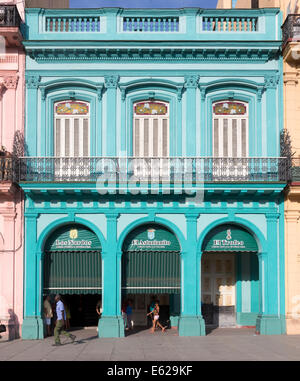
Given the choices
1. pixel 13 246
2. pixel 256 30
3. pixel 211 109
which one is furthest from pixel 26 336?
pixel 256 30

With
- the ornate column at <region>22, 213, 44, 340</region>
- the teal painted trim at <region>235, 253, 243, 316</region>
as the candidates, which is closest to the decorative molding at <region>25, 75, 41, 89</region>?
the ornate column at <region>22, 213, 44, 340</region>

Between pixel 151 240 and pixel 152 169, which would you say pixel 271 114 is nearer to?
pixel 152 169

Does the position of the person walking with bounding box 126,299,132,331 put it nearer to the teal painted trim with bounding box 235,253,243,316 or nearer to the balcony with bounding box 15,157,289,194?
the teal painted trim with bounding box 235,253,243,316

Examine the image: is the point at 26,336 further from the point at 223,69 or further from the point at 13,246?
the point at 223,69

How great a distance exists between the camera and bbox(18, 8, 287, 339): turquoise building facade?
61.3 feet

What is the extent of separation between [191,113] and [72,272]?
6328mm

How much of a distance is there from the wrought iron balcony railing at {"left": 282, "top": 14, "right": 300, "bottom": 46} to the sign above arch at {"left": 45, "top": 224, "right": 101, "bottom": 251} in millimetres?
8683

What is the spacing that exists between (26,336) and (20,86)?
786 centimetres

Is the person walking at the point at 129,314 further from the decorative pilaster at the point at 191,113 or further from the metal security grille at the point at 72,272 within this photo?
the decorative pilaster at the point at 191,113

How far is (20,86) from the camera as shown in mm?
19297

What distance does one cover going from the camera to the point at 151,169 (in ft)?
61.9

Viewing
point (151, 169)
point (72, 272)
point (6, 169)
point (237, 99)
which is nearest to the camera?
point (6, 169)

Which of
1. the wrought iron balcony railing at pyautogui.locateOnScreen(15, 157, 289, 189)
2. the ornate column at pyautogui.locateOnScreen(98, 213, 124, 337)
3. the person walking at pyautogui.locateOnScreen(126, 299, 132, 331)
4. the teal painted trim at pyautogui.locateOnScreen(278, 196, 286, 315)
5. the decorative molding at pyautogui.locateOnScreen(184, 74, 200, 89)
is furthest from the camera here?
the person walking at pyautogui.locateOnScreen(126, 299, 132, 331)

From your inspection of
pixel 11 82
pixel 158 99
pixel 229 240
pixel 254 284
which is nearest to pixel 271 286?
pixel 254 284
